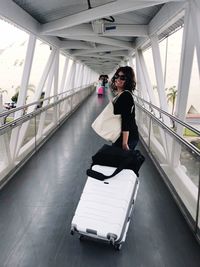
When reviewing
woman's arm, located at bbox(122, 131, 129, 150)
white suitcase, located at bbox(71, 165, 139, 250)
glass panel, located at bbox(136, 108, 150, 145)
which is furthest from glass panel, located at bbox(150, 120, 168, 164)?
white suitcase, located at bbox(71, 165, 139, 250)

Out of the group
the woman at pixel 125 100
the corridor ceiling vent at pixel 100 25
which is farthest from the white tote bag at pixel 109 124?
the corridor ceiling vent at pixel 100 25

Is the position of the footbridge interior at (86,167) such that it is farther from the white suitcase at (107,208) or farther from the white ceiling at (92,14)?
the white suitcase at (107,208)

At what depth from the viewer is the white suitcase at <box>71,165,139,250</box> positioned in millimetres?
2631

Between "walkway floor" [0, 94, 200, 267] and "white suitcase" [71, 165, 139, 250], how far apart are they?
0.60 ft

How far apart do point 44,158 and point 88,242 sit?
9.78 feet

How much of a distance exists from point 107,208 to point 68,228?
0.64 meters

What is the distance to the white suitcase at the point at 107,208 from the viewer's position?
2.63 m

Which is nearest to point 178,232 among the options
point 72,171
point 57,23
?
point 72,171

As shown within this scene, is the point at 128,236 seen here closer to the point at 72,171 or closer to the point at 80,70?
the point at 72,171

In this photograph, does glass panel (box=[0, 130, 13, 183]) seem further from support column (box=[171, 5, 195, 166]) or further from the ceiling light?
the ceiling light

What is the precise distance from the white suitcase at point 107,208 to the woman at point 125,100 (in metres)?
0.40

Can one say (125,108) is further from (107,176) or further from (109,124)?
(107,176)

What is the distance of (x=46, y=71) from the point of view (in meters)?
9.07

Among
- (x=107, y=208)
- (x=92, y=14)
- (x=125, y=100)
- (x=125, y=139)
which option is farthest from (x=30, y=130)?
(x=107, y=208)
